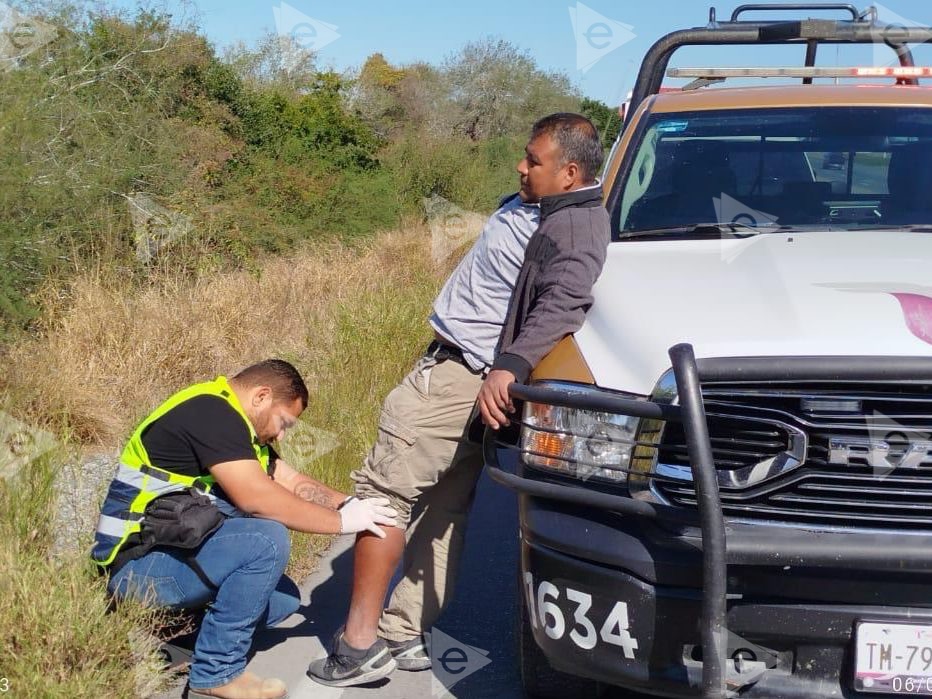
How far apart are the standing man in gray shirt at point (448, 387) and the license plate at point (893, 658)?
5.01ft

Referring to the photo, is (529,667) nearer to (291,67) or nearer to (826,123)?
(826,123)

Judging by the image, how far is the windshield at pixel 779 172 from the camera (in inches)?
172

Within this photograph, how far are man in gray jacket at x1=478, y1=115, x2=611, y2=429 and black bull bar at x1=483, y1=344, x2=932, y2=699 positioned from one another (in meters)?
0.43

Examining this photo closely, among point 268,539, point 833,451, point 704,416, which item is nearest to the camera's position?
point 704,416

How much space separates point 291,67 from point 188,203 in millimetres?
14380

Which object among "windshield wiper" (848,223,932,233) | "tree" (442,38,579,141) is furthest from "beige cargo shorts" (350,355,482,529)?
"tree" (442,38,579,141)

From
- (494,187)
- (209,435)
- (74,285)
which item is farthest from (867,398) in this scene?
(494,187)

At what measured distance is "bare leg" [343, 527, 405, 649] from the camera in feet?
12.9

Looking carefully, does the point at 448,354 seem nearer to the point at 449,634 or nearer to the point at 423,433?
the point at 423,433

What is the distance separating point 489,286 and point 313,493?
102 cm

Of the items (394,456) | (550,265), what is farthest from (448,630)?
(550,265)

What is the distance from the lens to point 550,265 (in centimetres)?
361

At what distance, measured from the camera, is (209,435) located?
12.3ft

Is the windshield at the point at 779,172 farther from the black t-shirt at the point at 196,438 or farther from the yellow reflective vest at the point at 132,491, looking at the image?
the yellow reflective vest at the point at 132,491
